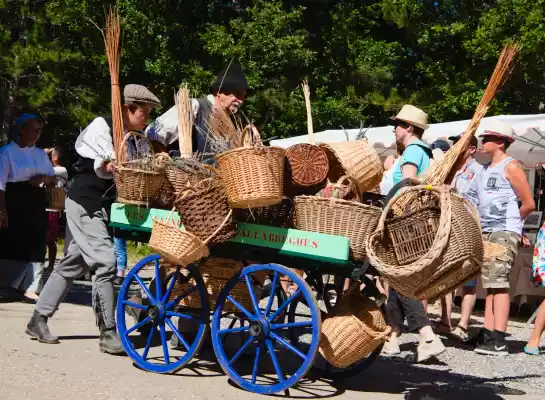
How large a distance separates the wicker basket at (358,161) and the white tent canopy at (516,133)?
15.1ft

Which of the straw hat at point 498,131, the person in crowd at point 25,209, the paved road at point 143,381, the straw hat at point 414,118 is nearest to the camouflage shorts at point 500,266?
the straw hat at point 498,131

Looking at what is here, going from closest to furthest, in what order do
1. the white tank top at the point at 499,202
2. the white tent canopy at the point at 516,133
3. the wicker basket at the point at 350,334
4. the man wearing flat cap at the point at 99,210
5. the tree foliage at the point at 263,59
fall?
the wicker basket at the point at 350,334, the man wearing flat cap at the point at 99,210, the white tank top at the point at 499,202, the white tent canopy at the point at 516,133, the tree foliage at the point at 263,59

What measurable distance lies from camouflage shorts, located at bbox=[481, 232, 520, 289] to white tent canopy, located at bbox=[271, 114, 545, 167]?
2.67m

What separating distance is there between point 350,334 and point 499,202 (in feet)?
9.50

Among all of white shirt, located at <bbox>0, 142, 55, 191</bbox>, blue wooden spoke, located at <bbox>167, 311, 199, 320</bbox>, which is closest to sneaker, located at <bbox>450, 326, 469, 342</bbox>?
blue wooden spoke, located at <bbox>167, 311, 199, 320</bbox>

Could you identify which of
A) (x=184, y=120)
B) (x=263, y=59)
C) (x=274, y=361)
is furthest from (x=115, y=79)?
(x=263, y=59)

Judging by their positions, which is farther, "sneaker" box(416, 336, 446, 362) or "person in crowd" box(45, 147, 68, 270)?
"person in crowd" box(45, 147, 68, 270)

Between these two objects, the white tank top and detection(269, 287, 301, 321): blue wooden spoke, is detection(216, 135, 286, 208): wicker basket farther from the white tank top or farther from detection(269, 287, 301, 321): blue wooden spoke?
the white tank top

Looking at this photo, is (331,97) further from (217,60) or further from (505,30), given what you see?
(505,30)

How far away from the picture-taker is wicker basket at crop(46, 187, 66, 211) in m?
9.39

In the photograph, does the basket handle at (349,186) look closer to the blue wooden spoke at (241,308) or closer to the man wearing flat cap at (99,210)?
the blue wooden spoke at (241,308)

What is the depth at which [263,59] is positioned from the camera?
22.1 metres

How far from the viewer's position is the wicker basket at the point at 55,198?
9391 millimetres

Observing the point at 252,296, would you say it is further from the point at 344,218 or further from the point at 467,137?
the point at 467,137
